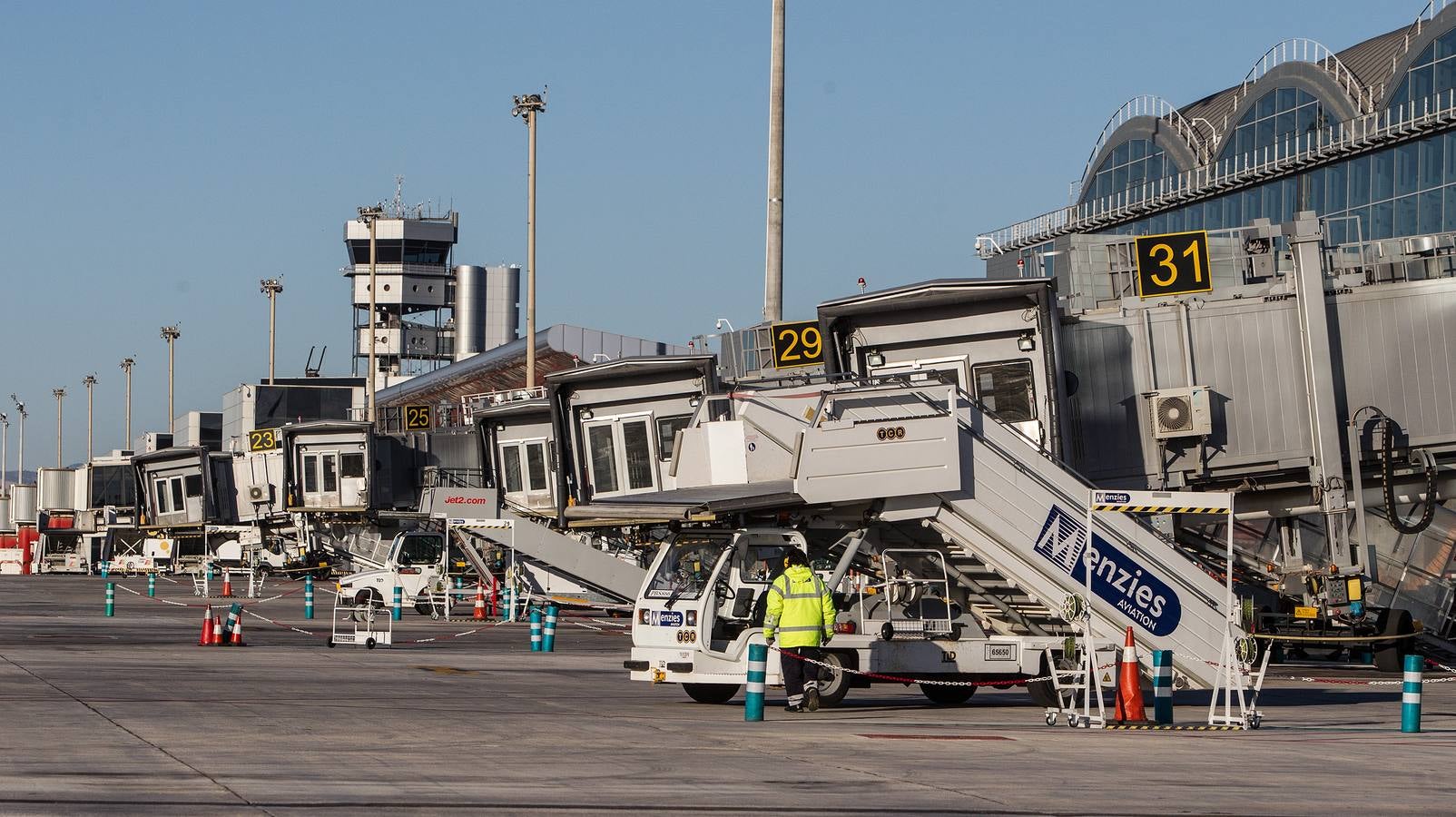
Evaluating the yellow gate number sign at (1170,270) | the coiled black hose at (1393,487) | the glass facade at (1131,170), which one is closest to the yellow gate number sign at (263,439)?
the glass facade at (1131,170)

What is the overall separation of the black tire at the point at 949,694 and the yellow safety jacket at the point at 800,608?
9.60ft

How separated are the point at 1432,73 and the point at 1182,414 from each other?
4094 cm

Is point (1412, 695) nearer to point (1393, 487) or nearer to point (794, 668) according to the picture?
point (794, 668)

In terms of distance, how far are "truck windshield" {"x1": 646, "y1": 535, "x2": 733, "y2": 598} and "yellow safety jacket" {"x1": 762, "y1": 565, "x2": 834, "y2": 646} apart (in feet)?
4.39

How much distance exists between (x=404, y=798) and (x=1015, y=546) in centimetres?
950

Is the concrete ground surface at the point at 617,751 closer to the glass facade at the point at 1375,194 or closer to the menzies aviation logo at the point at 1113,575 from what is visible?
the menzies aviation logo at the point at 1113,575

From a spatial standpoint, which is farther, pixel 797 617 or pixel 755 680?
pixel 797 617

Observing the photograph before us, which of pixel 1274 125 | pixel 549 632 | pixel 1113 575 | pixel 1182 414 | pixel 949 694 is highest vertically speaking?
pixel 1274 125

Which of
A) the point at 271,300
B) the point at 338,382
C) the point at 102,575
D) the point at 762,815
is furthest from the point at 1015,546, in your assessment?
the point at 338,382

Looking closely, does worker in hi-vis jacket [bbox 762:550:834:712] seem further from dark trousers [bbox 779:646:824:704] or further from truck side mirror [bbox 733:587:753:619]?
truck side mirror [bbox 733:587:753:619]

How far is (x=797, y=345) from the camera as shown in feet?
110

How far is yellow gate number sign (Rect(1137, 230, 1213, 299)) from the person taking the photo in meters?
24.8

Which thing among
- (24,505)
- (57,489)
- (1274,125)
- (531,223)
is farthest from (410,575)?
(24,505)

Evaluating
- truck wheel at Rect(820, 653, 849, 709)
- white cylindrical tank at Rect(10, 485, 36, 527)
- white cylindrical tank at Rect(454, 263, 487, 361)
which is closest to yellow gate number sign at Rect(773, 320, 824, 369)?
truck wheel at Rect(820, 653, 849, 709)
